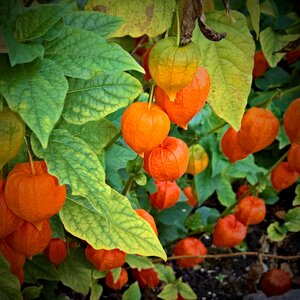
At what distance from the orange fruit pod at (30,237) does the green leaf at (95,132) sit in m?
0.17

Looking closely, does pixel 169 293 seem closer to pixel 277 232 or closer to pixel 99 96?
pixel 277 232

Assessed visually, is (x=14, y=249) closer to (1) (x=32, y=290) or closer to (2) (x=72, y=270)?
(1) (x=32, y=290)

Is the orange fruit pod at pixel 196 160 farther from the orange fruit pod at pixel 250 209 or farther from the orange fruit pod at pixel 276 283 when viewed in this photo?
the orange fruit pod at pixel 276 283

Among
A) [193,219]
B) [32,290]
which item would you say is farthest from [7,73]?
[193,219]

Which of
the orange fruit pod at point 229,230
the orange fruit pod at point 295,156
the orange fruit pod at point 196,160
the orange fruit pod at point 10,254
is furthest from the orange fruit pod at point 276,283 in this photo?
the orange fruit pod at point 10,254

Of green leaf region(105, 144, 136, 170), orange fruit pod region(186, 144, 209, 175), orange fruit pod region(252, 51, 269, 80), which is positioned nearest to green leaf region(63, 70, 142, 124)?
green leaf region(105, 144, 136, 170)

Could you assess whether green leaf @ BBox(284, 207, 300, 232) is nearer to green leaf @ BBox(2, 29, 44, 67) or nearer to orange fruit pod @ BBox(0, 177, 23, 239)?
orange fruit pod @ BBox(0, 177, 23, 239)

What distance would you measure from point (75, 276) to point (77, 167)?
0.63m

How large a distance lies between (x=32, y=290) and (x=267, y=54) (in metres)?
0.90

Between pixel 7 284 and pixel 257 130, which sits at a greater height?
pixel 257 130

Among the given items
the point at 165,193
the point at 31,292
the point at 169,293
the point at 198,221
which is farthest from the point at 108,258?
the point at 198,221

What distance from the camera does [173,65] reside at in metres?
0.80

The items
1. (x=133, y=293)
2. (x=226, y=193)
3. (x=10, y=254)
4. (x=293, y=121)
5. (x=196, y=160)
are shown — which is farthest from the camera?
(x=226, y=193)

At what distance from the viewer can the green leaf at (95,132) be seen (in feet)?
3.51
